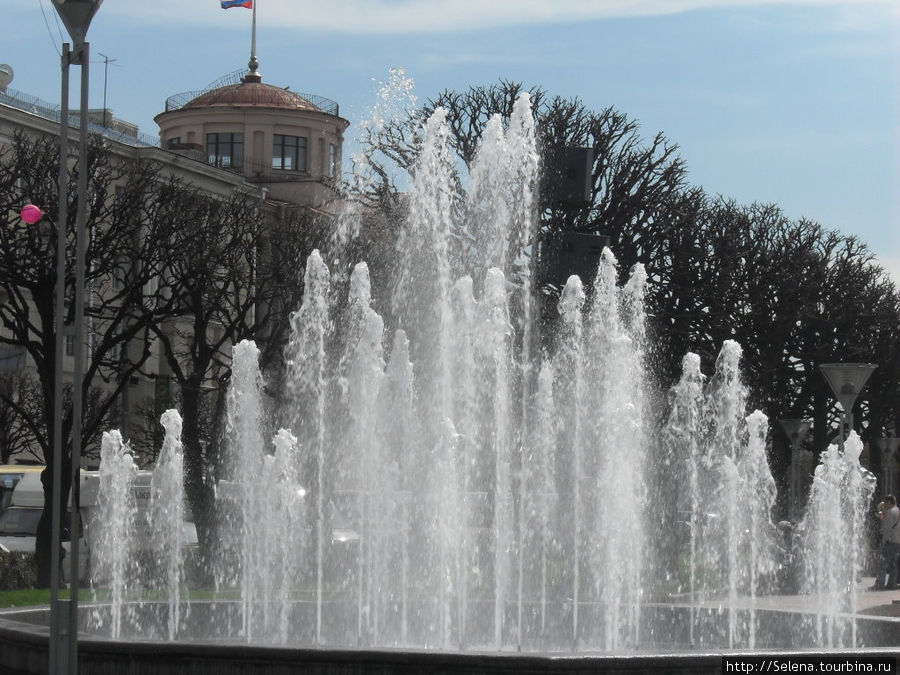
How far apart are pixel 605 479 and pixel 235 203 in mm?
18541

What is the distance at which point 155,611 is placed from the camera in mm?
14938

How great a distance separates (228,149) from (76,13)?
60.1 m

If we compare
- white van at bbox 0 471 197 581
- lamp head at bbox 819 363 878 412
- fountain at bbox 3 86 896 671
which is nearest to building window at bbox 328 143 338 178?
fountain at bbox 3 86 896 671

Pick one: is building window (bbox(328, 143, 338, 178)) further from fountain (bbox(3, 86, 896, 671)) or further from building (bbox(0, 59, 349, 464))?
fountain (bbox(3, 86, 896, 671))

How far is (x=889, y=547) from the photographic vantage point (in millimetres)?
24484

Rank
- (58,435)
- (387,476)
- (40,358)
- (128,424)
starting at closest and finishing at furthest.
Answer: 1. (58,435)
2. (387,476)
3. (40,358)
4. (128,424)

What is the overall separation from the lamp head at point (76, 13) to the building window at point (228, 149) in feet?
196

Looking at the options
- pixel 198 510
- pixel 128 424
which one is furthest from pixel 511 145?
pixel 128 424

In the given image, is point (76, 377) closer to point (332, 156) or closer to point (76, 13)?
point (76, 13)

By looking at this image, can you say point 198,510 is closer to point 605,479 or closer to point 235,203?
point 235,203

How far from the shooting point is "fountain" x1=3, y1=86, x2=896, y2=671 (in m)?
15.1

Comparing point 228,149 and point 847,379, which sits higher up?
point 228,149

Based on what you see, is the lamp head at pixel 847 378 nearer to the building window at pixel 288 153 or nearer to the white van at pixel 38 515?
the white van at pixel 38 515

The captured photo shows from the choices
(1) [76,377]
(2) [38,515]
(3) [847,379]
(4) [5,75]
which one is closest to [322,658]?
(1) [76,377]
